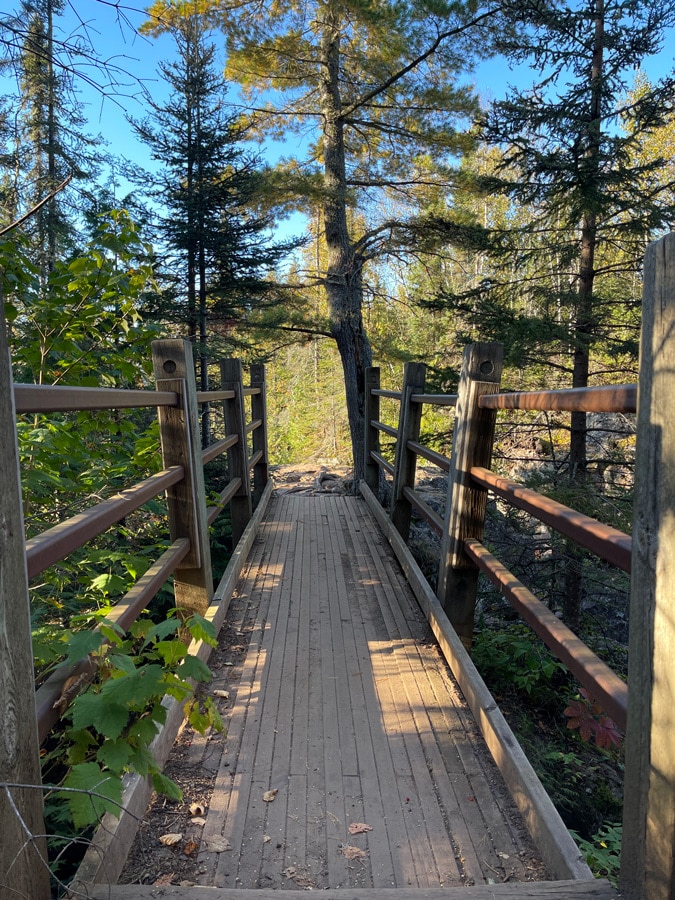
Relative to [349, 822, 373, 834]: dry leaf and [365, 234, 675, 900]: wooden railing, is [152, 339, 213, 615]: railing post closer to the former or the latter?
[349, 822, 373, 834]: dry leaf

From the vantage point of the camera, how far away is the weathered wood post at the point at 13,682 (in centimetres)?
111

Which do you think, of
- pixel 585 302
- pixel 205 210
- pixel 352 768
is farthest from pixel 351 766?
pixel 205 210

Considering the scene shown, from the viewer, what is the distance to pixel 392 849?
5.31 ft

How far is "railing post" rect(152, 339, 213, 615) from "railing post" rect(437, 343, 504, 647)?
4.12ft

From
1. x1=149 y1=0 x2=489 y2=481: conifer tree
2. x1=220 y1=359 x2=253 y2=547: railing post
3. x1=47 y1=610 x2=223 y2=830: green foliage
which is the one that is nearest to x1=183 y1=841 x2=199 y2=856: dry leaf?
x1=47 y1=610 x2=223 y2=830: green foliage

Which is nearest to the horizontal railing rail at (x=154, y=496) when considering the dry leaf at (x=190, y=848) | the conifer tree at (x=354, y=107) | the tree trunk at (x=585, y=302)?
the dry leaf at (x=190, y=848)

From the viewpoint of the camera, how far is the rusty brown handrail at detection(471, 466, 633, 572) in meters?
1.35

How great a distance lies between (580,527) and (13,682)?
1.36 m

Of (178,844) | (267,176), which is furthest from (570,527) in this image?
(267,176)

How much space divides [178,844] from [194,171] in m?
10.7

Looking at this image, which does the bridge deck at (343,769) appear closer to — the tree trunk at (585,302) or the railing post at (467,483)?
the railing post at (467,483)

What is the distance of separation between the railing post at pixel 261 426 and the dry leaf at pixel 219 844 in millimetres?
5115

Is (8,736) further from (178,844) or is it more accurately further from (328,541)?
(328,541)

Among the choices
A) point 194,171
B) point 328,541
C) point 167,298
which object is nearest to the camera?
Answer: point 328,541
